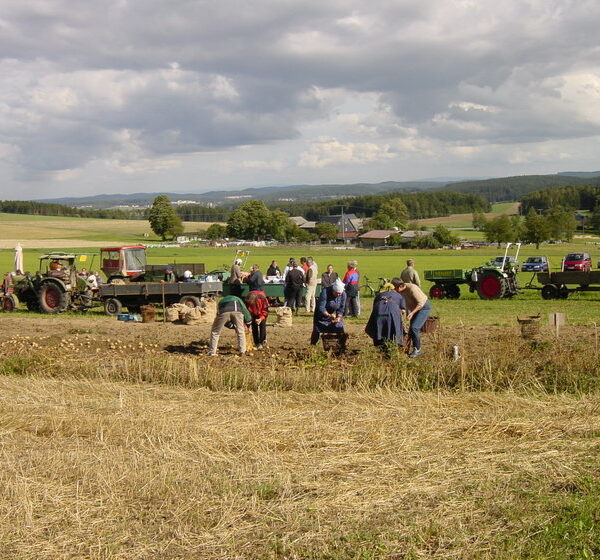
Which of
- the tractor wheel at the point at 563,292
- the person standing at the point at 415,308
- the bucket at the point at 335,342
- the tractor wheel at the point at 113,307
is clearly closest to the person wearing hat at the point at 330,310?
the bucket at the point at 335,342

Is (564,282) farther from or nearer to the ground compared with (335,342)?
nearer to the ground

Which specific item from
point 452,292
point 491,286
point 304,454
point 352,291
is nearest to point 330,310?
point 304,454

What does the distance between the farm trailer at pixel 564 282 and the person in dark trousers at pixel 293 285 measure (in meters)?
7.72

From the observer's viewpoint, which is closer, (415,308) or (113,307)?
(415,308)

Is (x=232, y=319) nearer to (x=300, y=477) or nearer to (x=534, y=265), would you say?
(x=300, y=477)

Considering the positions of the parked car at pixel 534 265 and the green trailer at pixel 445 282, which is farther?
the parked car at pixel 534 265

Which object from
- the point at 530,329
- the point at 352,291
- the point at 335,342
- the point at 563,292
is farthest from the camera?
the point at 563,292

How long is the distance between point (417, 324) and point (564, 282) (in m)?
11.8

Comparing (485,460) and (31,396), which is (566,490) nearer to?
(485,460)

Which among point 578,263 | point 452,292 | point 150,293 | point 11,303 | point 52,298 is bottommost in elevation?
point 578,263

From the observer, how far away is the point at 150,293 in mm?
18438

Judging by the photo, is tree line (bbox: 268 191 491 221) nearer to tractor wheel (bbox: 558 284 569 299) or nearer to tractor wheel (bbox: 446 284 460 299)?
tractor wheel (bbox: 446 284 460 299)

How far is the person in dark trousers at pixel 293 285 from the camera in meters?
A: 18.0

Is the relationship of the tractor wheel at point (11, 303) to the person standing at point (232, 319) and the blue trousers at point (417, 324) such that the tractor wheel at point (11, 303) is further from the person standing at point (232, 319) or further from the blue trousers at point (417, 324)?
the blue trousers at point (417, 324)
